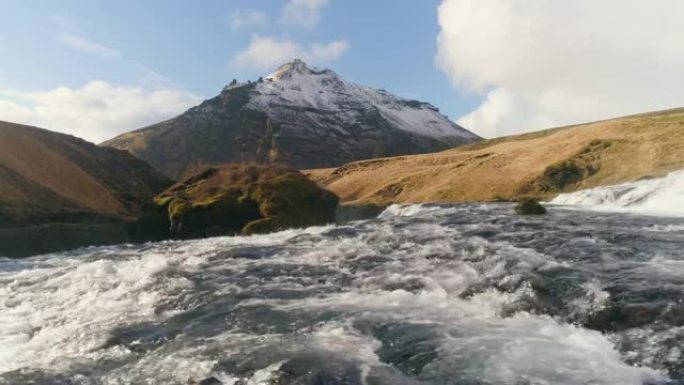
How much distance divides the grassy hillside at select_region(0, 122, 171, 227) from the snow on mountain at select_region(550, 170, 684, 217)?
4631 cm

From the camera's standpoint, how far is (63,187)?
67.2 metres

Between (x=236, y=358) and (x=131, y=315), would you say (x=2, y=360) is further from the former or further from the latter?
(x=236, y=358)

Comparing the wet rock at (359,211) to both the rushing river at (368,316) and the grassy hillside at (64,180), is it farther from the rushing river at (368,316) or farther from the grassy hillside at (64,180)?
the rushing river at (368,316)

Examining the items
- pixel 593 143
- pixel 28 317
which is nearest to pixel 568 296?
pixel 28 317

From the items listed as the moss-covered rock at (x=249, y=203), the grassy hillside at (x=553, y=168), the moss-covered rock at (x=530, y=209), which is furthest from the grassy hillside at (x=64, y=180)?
the moss-covered rock at (x=530, y=209)

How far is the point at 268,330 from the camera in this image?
15.6 metres

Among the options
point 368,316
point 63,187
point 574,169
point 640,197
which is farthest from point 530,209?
point 63,187

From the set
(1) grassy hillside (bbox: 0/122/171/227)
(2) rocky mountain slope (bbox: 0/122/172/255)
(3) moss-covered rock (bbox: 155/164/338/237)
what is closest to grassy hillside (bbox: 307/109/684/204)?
(3) moss-covered rock (bbox: 155/164/338/237)

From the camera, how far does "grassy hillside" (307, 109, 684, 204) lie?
219ft

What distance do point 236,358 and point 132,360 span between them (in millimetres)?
2552

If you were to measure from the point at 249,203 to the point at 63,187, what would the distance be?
2584 cm

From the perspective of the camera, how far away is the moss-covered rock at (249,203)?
51125 millimetres

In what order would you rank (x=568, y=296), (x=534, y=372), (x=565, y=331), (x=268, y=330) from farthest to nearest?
(x=568, y=296) < (x=268, y=330) < (x=565, y=331) < (x=534, y=372)

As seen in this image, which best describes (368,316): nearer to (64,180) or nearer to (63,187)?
(63,187)
